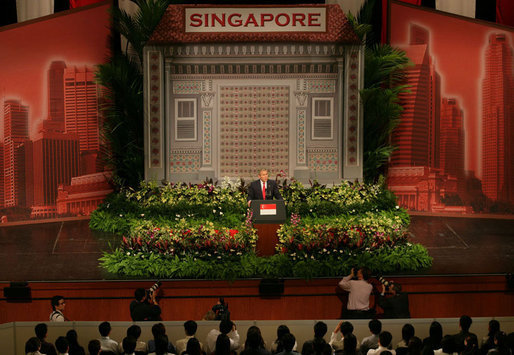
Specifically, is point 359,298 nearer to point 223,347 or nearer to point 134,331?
point 223,347

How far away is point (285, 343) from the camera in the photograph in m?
5.33

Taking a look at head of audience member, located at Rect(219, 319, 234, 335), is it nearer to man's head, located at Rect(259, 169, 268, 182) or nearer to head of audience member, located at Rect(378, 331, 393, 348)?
head of audience member, located at Rect(378, 331, 393, 348)

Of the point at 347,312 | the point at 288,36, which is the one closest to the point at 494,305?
the point at 347,312

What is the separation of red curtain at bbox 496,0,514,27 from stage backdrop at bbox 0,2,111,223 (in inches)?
273

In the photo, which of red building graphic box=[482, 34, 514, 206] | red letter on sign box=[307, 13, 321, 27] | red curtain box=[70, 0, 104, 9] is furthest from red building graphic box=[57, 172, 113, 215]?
red building graphic box=[482, 34, 514, 206]

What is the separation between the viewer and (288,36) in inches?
451

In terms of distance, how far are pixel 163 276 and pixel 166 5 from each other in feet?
17.7

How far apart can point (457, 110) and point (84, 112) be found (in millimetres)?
6690

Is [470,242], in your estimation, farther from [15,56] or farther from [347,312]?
[15,56]

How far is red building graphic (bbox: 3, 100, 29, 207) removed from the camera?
11.7 meters

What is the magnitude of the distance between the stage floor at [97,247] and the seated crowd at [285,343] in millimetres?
2509

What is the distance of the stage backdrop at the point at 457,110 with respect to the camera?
478 inches

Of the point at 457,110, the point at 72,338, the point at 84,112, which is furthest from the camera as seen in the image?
the point at 457,110

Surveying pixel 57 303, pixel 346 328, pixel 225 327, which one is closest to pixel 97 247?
pixel 57 303
